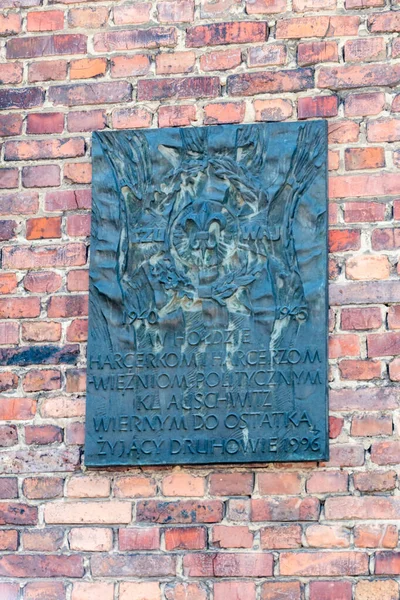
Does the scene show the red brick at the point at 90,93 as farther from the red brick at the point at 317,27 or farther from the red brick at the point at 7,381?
the red brick at the point at 7,381

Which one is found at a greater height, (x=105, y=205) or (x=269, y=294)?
(x=105, y=205)

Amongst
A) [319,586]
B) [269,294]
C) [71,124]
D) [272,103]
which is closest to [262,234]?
[269,294]

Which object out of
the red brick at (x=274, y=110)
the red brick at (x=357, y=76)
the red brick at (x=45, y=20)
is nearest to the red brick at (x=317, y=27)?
the red brick at (x=357, y=76)

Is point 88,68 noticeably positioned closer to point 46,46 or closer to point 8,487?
point 46,46

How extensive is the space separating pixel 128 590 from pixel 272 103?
1554 mm

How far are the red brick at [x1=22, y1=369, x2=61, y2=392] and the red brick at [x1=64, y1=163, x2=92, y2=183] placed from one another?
62 cm

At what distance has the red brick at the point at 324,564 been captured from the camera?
11.6ft

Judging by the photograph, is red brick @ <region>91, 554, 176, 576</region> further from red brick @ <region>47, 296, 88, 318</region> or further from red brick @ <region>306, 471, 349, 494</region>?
red brick @ <region>47, 296, 88, 318</region>

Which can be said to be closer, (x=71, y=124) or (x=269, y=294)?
(x=269, y=294)

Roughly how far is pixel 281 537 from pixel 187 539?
27 centimetres

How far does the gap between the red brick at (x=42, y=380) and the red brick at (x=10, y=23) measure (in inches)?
45.5

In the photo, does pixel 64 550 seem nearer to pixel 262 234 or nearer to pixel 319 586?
pixel 319 586

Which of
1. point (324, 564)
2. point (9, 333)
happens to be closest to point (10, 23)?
point (9, 333)

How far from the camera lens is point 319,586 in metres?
3.54
